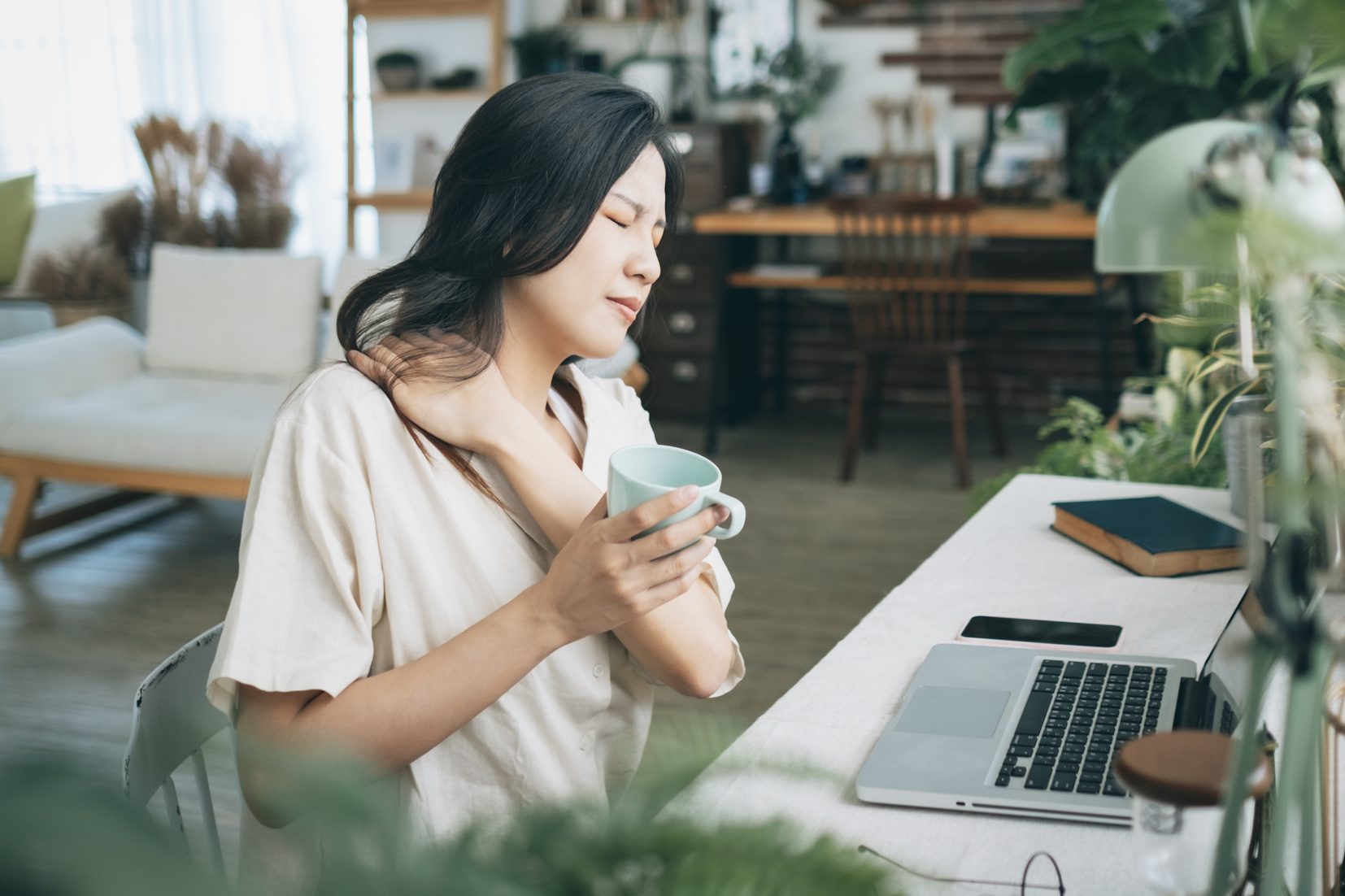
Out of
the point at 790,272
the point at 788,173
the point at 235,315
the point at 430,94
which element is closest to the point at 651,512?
the point at 235,315

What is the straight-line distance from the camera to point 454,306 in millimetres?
1135

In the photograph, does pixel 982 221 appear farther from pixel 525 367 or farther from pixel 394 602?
pixel 394 602

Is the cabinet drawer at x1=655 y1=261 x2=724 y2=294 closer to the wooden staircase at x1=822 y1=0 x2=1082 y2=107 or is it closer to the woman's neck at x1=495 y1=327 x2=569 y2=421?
the wooden staircase at x1=822 y1=0 x2=1082 y2=107

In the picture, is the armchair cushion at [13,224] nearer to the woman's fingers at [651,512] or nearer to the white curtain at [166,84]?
the white curtain at [166,84]

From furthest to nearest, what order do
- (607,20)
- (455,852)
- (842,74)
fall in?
(607,20), (842,74), (455,852)

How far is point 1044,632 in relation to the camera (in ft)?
4.05

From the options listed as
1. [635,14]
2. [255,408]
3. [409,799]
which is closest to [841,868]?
[409,799]

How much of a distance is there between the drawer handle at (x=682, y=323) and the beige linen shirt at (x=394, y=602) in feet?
13.2

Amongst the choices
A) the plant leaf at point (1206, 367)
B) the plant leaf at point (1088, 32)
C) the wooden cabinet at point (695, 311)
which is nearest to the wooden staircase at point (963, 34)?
the wooden cabinet at point (695, 311)

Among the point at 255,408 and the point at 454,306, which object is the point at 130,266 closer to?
the point at 255,408

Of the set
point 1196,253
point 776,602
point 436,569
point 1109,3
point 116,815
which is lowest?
point 776,602

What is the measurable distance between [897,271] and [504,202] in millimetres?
3447

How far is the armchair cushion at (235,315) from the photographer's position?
12.7 ft

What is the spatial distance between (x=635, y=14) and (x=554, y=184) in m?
4.75
